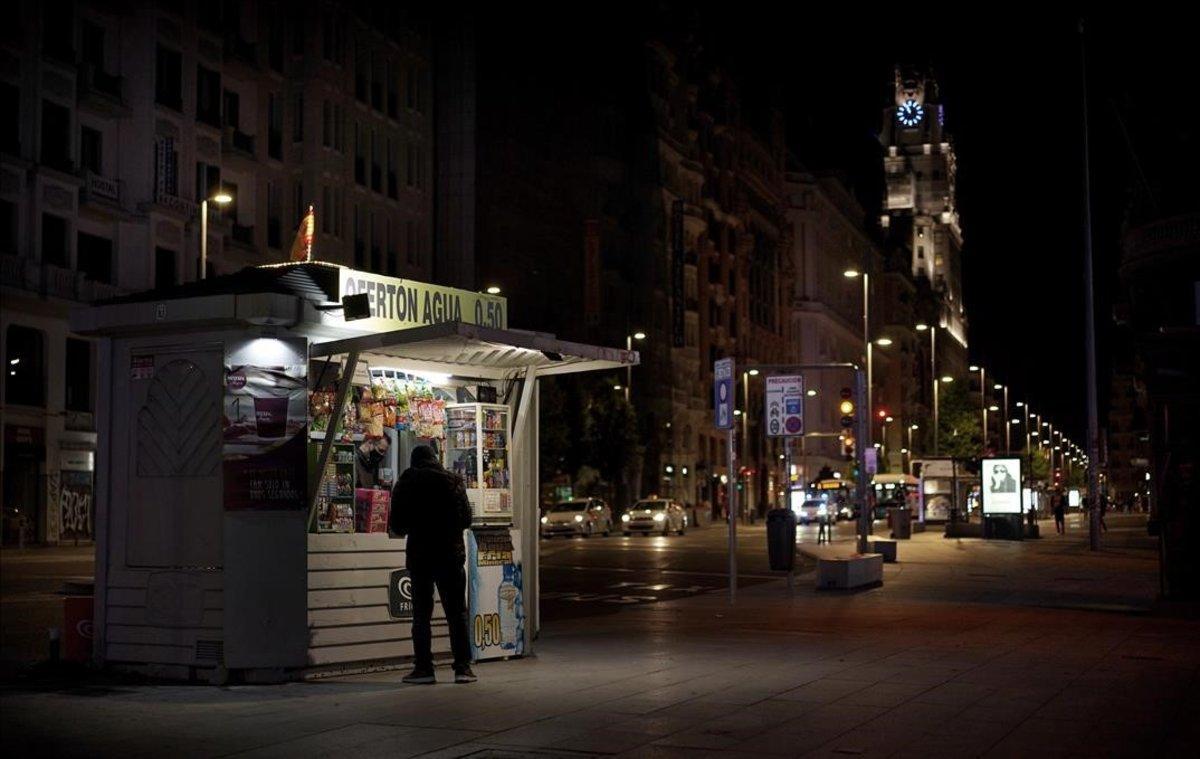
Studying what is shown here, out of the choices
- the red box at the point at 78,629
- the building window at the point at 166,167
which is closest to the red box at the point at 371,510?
the red box at the point at 78,629

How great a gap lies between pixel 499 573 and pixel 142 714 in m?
4.00

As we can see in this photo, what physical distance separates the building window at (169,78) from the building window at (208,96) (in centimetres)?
117

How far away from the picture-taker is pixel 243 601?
491 inches

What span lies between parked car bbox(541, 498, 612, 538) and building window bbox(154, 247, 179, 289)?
15893 millimetres

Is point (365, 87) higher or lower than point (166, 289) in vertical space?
higher

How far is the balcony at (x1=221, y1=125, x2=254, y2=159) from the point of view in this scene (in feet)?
194

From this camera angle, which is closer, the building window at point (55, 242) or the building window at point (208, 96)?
the building window at point (55, 242)

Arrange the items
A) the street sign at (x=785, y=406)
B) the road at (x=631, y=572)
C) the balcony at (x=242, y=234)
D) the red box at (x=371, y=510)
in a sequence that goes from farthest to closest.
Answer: the balcony at (x=242, y=234) < the street sign at (x=785, y=406) < the road at (x=631, y=572) < the red box at (x=371, y=510)

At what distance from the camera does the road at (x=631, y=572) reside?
81.7 feet

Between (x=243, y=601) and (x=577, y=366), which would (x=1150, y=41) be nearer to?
(x=577, y=366)

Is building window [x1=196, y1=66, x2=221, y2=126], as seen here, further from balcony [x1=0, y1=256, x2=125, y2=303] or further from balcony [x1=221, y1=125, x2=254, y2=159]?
balcony [x1=0, y1=256, x2=125, y2=303]

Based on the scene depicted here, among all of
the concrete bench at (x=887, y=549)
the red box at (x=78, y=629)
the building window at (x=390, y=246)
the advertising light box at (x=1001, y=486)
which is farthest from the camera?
the building window at (x=390, y=246)

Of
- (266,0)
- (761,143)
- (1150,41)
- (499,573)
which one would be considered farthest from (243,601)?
(761,143)

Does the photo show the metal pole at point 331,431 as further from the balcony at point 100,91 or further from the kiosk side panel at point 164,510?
the balcony at point 100,91
